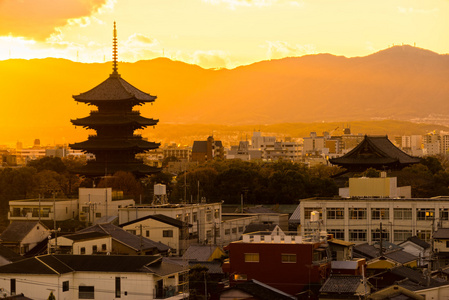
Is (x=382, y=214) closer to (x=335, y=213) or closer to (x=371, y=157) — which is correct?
(x=335, y=213)

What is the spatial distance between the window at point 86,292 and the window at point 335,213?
2004 cm

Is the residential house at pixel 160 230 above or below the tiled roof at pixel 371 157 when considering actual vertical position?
below

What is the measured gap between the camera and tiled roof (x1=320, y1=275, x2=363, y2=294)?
31.8 meters

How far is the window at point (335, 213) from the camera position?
2029 inches

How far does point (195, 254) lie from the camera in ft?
144

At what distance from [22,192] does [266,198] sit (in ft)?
61.3

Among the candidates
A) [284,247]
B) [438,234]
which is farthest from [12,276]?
[438,234]

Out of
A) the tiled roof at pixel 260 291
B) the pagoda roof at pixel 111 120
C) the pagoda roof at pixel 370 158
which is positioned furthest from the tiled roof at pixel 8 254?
the pagoda roof at pixel 370 158

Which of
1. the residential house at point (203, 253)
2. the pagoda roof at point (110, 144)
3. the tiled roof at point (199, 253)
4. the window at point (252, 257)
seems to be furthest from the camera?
the pagoda roof at point (110, 144)

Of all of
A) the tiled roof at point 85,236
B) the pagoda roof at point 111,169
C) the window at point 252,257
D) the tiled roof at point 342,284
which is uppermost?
the pagoda roof at point 111,169

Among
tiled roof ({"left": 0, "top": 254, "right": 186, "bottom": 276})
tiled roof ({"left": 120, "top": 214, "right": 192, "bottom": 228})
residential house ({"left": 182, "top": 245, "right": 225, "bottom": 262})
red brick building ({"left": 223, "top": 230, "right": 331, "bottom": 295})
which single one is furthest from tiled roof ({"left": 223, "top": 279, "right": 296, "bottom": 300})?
tiled roof ({"left": 120, "top": 214, "right": 192, "bottom": 228})

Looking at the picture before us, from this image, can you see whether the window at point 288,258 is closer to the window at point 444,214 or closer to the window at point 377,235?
→ the window at point 377,235

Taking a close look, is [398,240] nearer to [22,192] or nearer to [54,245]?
[54,245]

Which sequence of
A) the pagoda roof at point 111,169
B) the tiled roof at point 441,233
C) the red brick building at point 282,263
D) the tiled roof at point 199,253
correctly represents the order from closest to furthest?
the red brick building at point 282,263, the tiled roof at point 199,253, the tiled roof at point 441,233, the pagoda roof at point 111,169
